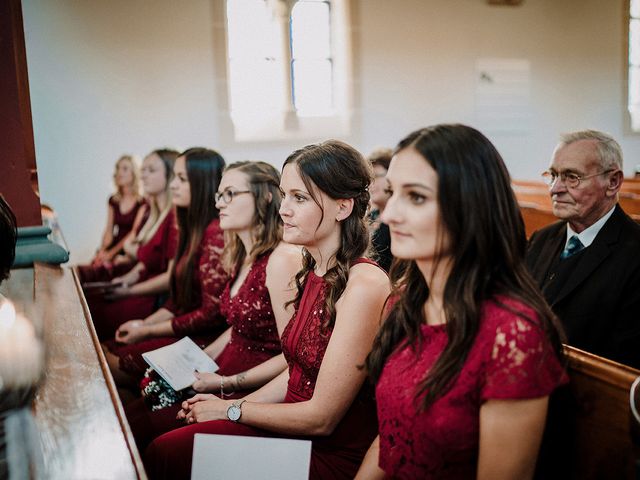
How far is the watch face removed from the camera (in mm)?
1844

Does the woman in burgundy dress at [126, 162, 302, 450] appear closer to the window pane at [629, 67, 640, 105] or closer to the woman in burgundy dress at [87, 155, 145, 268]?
the woman in burgundy dress at [87, 155, 145, 268]

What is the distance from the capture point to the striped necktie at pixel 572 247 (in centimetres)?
261

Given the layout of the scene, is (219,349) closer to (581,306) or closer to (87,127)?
(581,306)

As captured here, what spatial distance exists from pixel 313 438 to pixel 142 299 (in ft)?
8.01

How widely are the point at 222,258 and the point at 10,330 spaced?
1773 mm

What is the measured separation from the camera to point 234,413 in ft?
6.07

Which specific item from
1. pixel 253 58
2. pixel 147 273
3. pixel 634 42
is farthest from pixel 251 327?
pixel 634 42

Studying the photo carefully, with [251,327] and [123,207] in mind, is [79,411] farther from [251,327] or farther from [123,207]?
[123,207]

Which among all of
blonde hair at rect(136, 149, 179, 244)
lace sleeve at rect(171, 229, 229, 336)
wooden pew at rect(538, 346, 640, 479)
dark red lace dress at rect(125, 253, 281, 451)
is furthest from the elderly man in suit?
blonde hair at rect(136, 149, 179, 244)

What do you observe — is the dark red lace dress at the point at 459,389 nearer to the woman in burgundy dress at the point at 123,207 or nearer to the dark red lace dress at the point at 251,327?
the dark red lace dress at the point at 251,327

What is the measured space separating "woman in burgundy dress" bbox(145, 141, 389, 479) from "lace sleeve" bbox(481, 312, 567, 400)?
0.53 meters

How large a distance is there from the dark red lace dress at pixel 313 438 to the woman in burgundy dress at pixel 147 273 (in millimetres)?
2061

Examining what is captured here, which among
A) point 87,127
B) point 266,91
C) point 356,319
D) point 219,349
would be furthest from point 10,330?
point 266,91

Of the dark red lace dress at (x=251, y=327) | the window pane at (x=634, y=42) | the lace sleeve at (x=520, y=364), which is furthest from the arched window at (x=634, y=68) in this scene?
the lace sleeve at (x=520, y=364)
